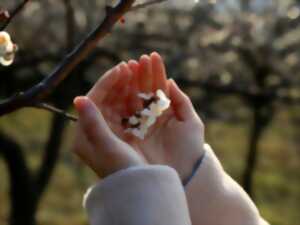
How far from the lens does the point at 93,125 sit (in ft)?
3.98

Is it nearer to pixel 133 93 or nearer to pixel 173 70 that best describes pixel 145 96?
pixel 133 93

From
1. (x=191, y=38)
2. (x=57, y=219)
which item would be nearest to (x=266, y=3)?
(x=191, y=38)

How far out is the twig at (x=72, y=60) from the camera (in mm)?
1155

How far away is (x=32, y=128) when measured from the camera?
11656 mm

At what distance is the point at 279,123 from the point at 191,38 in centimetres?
648

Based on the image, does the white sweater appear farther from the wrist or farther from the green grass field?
the green grass field

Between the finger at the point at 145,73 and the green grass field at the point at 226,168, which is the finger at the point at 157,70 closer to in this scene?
the finger at the point at 145,73

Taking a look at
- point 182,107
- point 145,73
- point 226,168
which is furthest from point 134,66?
point 226,168

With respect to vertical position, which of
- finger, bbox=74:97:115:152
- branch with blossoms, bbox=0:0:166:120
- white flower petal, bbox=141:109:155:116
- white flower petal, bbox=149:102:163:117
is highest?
branch with blossoms, bbox=0:0:166:120

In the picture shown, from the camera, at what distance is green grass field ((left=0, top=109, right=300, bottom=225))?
928 centimetres

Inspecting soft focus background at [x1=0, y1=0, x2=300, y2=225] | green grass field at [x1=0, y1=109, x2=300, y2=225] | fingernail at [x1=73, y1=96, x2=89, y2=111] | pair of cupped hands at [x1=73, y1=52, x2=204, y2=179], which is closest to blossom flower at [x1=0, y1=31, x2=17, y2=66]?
pair of cupped hands at [x1=73, y1=52, x2=204, y2=179]

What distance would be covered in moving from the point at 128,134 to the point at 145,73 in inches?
4.3

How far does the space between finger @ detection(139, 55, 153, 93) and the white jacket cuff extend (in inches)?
6.2

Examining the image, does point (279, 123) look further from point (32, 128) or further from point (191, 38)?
point (191, 38)
